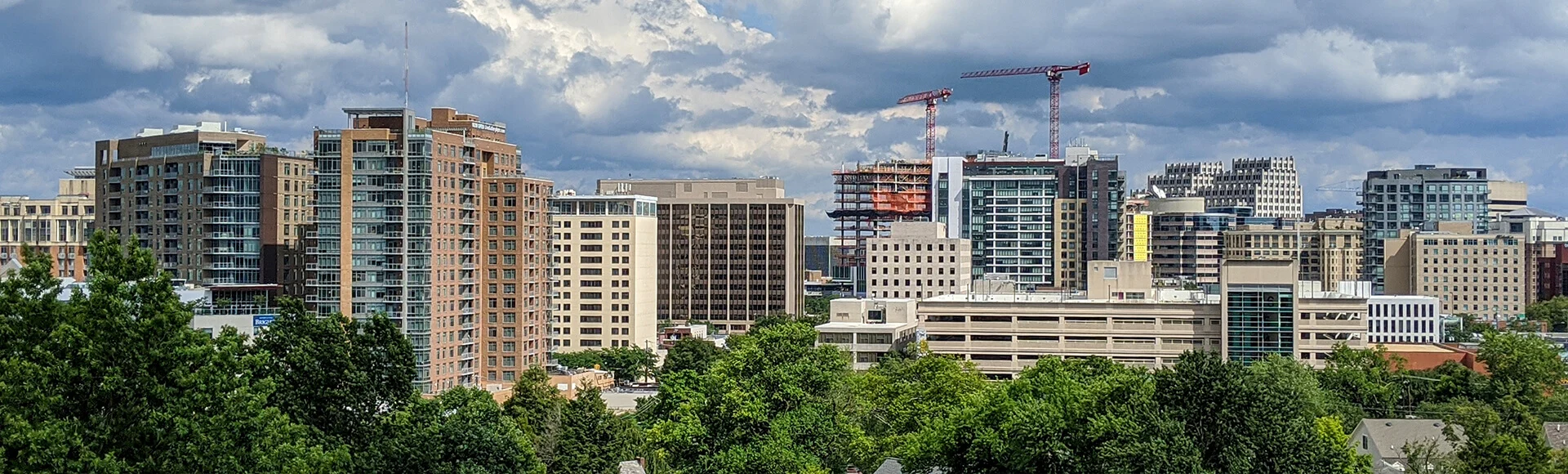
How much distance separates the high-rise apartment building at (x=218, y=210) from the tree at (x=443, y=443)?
326 ft

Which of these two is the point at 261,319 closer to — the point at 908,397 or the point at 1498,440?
the point at 908,397

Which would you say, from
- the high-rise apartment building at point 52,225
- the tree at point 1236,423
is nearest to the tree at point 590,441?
the tree at point 1236,423

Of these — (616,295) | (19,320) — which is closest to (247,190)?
(616,295)

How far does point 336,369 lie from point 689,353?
4069 inches

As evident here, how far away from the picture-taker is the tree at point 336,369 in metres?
49.5

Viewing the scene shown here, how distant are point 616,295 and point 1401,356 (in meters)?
78.4

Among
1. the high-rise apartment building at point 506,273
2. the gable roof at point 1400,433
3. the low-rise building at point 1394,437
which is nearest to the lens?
the low-rise building at point 1394,437

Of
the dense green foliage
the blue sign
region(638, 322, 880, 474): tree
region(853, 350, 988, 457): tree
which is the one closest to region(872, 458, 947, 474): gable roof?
region(853, 350, 988, 457): tree

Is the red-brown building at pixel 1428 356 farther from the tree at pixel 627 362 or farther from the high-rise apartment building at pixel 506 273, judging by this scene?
the high-rise apartment building at pixel 506 273

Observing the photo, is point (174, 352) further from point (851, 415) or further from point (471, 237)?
point (471, 237)

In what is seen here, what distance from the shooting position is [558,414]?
281 ft

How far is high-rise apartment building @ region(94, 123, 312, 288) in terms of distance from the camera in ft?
483

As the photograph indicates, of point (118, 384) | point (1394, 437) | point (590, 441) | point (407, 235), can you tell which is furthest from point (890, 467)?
point (407, 235)

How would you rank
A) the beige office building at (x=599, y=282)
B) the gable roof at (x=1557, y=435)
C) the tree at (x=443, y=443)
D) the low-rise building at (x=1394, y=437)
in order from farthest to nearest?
the beige office building at (x=599, y=282)
the low-rise building at (x=1394, y=437)
the gable roof at (x=1557, y=435)
the tree at (x=443, y=443)
